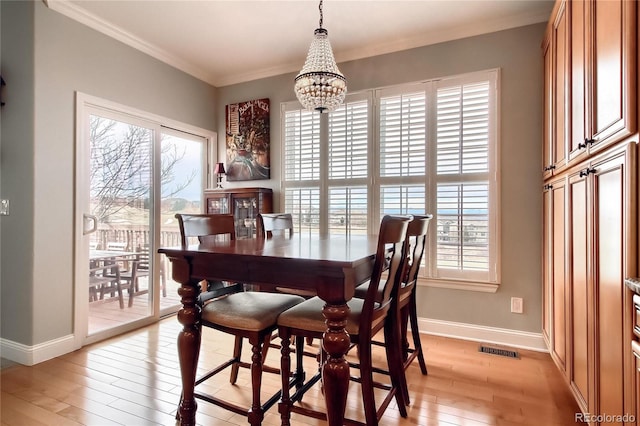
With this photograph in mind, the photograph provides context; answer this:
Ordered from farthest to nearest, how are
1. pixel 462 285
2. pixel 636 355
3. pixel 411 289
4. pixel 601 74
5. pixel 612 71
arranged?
1. pixel 462 285
2. pixel 411 289
3. pixel 601 74
4. pixel 612 71
5. pixel 636 355

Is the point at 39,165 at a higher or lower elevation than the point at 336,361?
higher

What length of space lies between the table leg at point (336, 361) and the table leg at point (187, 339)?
68 centimetres

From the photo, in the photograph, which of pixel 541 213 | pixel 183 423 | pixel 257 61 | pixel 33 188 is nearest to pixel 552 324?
pixel 541 213

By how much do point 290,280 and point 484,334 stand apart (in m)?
2.20

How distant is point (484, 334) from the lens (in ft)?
9.45

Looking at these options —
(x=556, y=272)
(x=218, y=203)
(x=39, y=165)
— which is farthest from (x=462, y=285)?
(x=39, y=165)

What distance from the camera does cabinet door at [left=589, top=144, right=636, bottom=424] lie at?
3.88ft

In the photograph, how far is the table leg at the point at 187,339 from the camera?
64.5 inches

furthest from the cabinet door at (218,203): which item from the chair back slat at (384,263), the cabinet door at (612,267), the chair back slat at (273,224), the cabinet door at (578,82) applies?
the cabinet door at (612,267)

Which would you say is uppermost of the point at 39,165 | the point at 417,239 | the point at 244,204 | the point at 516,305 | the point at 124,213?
the point at 39,165

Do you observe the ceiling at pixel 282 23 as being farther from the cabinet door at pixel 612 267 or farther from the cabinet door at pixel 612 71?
the cabinet door at pixel 612 267

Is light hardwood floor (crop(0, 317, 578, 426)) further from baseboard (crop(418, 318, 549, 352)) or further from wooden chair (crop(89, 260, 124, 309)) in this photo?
wooden chair (crop(89, 260, 124, 309))

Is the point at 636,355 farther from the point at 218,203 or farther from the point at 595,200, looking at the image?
the point at 218,203

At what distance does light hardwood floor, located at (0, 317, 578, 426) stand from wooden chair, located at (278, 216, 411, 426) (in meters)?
0.24
